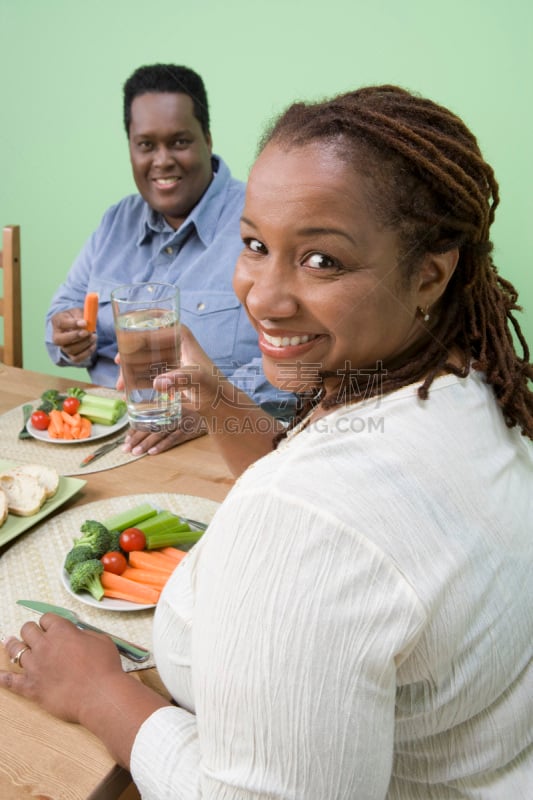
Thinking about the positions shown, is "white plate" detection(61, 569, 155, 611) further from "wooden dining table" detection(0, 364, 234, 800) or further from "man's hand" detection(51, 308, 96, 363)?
"man's hand" detection(51, 308, 96, 363)

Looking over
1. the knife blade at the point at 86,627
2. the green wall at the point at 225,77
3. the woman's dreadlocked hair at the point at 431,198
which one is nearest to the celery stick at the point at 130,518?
the knife blade at the point at 86,627

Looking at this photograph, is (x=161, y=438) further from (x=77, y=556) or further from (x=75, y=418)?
(x=77, y=556)

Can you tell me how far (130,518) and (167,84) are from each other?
5.15ft

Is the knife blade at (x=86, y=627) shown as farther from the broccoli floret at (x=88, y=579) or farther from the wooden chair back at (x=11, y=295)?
the wooden chair back at (x=11, y=295)

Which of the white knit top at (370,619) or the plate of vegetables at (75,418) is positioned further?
the plate of vegetables at (75,418)

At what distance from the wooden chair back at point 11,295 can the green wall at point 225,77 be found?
3.63ft

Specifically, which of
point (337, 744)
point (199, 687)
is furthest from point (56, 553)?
point (337, 744)

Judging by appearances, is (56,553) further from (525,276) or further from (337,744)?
(525,276)

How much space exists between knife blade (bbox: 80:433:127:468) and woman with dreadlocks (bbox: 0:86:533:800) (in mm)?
793

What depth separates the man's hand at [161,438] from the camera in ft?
5.61

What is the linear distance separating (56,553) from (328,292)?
0.82 meters

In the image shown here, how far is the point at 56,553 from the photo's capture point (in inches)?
52.1

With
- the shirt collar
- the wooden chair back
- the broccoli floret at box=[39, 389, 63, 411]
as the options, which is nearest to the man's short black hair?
the shirt collar

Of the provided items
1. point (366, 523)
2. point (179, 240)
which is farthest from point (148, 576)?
point (179, 240)
